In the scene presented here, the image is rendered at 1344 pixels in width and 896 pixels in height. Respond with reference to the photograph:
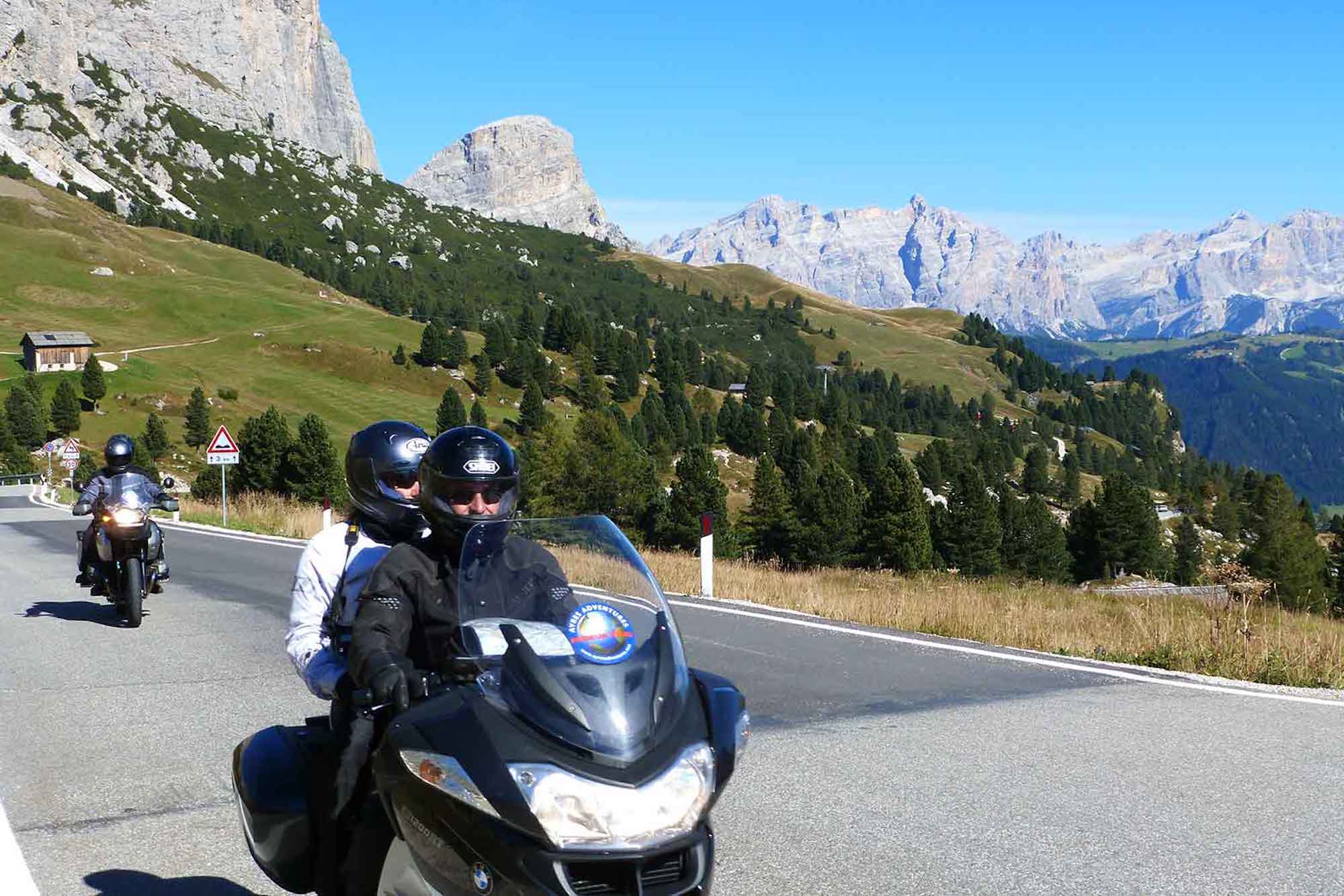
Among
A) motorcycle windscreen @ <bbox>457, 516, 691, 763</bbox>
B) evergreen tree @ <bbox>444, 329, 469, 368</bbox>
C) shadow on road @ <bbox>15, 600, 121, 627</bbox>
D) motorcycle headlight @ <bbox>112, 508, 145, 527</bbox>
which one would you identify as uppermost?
evergreen tree @ <bbox>444, 329, 469, 368</bbox>

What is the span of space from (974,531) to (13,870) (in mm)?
101655

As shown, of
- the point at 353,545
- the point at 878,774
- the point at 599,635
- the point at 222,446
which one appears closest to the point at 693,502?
the point at 222,446

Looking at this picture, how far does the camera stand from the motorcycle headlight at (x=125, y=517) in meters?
12.1

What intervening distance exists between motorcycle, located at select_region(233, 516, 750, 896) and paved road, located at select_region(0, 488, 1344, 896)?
1770mm

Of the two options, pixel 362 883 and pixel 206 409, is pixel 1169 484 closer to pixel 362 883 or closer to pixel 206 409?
pixel 206 409

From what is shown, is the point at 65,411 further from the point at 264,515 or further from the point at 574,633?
the point at 574,633

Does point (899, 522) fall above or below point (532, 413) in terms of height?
below

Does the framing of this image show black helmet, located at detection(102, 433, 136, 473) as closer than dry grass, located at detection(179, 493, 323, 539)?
Yes

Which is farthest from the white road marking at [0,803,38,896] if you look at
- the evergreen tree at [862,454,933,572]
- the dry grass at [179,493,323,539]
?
the evergreen tree at [862,454,933,572]

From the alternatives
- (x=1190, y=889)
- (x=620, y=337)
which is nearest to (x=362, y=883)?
(x=1190, y=889)

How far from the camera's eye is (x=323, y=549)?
410 centimetres

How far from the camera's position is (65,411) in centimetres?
10556

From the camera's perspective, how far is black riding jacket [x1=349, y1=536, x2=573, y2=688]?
11.2 ft

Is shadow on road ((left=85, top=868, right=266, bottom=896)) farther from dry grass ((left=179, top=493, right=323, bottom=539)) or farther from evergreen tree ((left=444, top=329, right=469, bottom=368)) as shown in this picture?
evergreen tree ((left=444, top=329, right=469, bottom=368))
